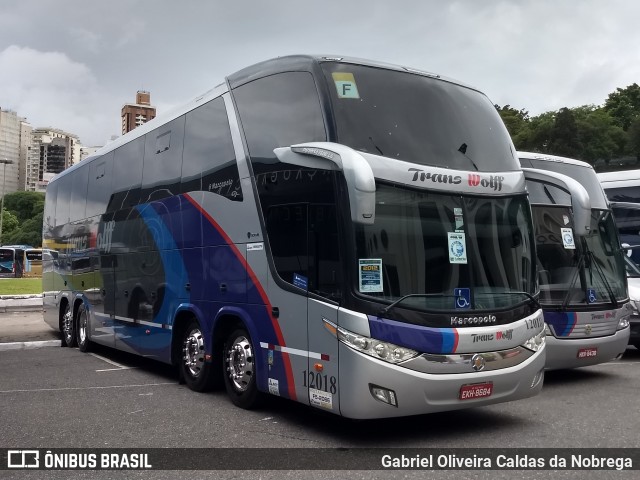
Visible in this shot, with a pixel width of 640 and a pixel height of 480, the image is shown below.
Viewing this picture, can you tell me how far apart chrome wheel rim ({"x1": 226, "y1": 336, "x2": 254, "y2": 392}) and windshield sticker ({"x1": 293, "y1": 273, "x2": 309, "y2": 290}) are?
4.33 feet

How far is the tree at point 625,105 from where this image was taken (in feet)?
251

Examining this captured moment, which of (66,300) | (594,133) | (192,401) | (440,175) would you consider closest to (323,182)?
(440,175)

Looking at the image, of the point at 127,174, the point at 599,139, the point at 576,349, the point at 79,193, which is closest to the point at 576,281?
the point at 576,349

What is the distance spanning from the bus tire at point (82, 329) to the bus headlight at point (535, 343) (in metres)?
9.23

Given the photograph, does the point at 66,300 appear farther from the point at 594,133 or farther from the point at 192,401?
the point at 594,133

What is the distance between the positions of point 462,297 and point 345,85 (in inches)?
91.2

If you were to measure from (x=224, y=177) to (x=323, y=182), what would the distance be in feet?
6.91

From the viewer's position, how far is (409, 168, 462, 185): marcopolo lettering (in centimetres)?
638

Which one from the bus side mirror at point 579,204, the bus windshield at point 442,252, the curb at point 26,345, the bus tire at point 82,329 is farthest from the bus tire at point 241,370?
the curb at point 26,345

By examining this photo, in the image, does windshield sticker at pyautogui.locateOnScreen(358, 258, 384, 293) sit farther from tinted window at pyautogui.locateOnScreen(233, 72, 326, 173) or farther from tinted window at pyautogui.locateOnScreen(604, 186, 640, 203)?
tinted window at pyautogui.locateOnScreen(604, 186, 640, 203)

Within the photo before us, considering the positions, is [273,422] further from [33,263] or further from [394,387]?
[33,263]

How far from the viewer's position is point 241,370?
305 inches

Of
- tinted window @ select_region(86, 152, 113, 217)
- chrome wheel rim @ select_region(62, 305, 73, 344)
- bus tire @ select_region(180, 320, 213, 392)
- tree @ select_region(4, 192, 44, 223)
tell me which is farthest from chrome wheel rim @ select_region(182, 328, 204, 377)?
tree @ select_region(4, 192, 44, 223)

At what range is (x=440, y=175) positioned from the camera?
21.4 ft
